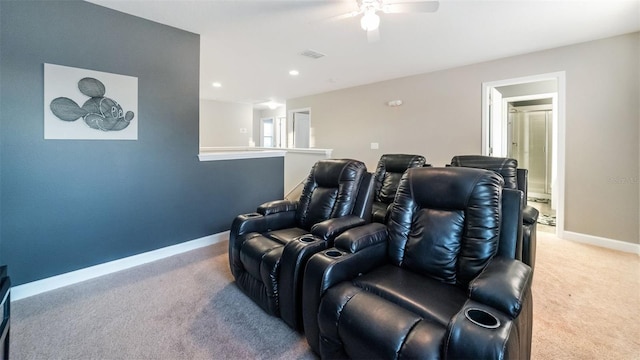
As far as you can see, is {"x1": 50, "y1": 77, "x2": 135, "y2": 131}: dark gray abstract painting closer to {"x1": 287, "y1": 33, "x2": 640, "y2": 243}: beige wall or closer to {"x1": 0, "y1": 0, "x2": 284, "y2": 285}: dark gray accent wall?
{"x1": 0, "y1": 0, "x2": 284, "y2": 285}: dark gray accent wall

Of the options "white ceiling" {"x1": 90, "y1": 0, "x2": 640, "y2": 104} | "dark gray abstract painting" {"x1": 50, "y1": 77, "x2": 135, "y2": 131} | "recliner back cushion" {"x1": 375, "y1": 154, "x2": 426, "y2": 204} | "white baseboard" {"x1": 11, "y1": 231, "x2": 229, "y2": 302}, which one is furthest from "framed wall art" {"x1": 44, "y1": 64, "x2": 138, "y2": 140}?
"recliner back cushion" {"x1": 375, "y1": 154, "x2": 426, "y2": 204}

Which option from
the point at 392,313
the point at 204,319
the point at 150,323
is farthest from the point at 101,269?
the point at 392,313

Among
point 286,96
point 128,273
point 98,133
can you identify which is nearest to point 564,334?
point 128,273

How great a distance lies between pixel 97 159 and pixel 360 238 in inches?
101

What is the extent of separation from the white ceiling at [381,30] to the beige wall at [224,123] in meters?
3.27

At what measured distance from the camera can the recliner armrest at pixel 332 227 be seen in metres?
1.89

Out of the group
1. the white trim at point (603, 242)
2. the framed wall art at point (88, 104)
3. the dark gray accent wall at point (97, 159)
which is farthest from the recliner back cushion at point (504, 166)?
the framed wall art at point (88, 104)

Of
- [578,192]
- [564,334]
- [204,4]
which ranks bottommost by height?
[564,334]

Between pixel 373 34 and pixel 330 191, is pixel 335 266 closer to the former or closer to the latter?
pixel 330 191

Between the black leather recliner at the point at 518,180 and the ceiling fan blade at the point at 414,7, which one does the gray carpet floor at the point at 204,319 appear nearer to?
the black leather recliner at the point at 518,180

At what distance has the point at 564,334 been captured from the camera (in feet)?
5.94

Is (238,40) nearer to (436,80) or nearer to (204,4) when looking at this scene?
(204,4)

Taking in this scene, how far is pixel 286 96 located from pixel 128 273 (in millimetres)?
5568

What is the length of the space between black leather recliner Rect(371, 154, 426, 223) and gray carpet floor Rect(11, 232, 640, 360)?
163 centimetres
